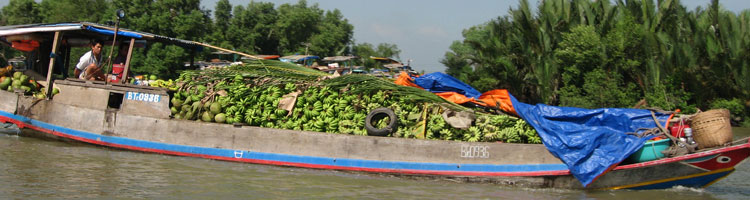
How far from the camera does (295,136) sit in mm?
8133

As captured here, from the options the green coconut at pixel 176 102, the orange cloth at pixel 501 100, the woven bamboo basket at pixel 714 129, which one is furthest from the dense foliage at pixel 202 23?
the woven bamboo basket at pixel 714 129

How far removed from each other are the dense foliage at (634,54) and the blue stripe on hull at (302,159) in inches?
499

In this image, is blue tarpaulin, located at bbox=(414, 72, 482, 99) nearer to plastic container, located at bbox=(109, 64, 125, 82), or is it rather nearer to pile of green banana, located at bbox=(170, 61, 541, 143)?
pile of green banana, located at bbox=(170, 61, 541, 143)

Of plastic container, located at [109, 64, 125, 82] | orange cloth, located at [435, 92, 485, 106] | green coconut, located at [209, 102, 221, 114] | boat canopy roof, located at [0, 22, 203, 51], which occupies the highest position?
boat canopy roof, located at [0, 22, 203, 51]

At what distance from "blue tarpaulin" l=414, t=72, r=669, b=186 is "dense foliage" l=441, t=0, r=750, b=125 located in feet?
39.6

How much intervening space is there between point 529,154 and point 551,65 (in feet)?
47.5

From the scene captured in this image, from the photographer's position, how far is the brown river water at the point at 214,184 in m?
6.70

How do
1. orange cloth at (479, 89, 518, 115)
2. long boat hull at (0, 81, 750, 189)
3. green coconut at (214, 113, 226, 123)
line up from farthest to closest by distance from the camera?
green coconut at (214, 113, 226, 123) → orange cloth at (479, 89, 518, 115) → long boat hull at (0, 81, 750, 189)

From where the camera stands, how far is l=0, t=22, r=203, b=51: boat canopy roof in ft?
30.7

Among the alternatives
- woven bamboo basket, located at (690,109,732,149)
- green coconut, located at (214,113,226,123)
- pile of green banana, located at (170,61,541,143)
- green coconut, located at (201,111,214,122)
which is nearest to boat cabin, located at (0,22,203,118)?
pile of green banana, located at (170,61,541,143)

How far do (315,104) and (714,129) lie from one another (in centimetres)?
499

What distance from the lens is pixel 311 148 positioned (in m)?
8.07

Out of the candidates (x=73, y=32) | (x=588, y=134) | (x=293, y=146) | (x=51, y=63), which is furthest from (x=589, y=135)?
(x=73, y=32)

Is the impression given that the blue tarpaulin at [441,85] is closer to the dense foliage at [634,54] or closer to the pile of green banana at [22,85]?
the pile of green banana at [22,85]
